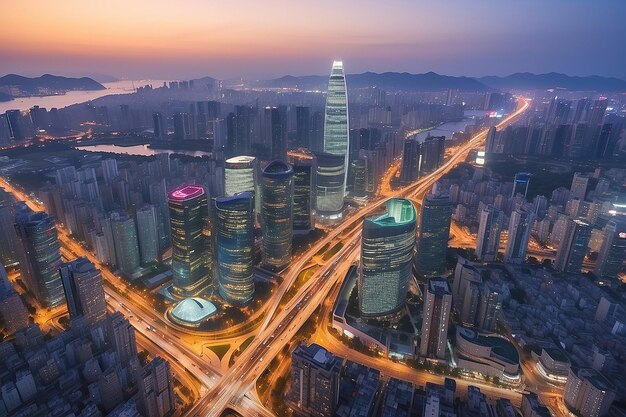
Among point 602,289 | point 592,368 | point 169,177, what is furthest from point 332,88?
point 592,368

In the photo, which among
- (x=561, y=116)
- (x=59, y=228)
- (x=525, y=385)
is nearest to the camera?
(x=525, y=385)

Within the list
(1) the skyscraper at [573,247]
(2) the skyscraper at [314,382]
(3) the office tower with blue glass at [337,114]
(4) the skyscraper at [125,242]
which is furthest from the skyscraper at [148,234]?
(1) the skyscraper at [573,247]

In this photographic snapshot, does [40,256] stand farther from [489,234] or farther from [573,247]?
[573,247]

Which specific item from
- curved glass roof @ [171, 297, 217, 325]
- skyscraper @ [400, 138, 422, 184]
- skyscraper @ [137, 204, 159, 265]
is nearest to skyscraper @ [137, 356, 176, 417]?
curved glass roof @ [171, 297, 217, 325]

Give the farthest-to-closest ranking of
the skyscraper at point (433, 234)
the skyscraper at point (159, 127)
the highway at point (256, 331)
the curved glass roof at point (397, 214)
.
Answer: the skyscraper at point (159, 127) < the skyscraper at point (433, 234) < the curved glass roof at point (397, 214) < the highway at point (256, 331)

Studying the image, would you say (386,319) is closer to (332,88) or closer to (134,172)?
(332,88)

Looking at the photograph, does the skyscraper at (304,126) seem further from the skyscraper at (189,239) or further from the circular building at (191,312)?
the circular building at (191,312)
